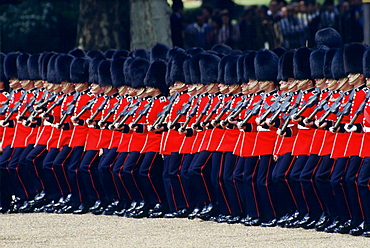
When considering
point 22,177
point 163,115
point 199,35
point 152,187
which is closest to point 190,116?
point 163,115

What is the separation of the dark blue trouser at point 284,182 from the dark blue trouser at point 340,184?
0.51 meters

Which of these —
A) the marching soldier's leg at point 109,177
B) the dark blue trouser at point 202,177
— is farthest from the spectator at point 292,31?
the dark blue trouser at point 202,177

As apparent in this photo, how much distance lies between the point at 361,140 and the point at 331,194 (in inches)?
20.4

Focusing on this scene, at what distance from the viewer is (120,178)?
9.68m

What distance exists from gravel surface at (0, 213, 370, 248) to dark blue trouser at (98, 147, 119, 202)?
277 millimetres

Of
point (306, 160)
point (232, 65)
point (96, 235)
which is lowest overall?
point (96, 235)

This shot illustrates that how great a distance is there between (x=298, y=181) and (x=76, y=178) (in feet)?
8.25

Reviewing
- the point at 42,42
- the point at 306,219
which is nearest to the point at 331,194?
the point at 306,219

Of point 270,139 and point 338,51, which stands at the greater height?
point 338,51

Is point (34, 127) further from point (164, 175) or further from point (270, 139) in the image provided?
point (270, 139)

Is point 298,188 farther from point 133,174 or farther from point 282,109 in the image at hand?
point 133,174

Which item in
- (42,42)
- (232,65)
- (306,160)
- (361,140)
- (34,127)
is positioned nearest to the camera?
(361,140)

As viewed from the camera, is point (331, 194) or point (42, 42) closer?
point (331, 194)

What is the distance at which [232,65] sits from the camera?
9.22 metres
